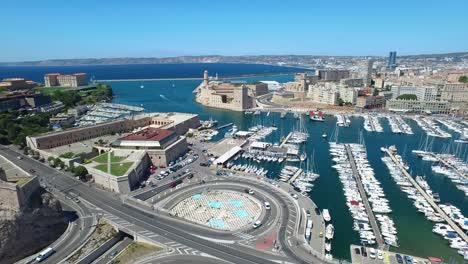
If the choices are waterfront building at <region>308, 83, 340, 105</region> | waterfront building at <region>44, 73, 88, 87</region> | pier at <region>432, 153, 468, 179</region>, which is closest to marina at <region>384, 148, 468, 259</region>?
pier at <region>432, 153, 468, 179</region>

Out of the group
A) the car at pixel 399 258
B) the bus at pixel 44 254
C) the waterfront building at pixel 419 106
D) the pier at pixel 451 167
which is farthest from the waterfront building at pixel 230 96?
the bus at pixel 44 254

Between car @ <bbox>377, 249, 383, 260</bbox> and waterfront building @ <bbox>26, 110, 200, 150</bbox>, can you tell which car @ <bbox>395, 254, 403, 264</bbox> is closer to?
car @ <bbox>377, 249, 383, 260</bbox>

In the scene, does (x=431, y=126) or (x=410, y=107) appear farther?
(x=410, y=107)

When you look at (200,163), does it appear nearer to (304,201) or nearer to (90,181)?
(90,181)

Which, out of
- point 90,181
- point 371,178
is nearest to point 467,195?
point 371,178

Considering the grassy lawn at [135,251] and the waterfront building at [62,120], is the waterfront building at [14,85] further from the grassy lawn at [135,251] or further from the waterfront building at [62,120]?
the grassy lawn at [135,251]

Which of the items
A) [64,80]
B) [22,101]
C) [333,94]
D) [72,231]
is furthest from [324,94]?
[64,80]

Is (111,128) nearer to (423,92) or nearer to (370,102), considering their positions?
(370,102)
